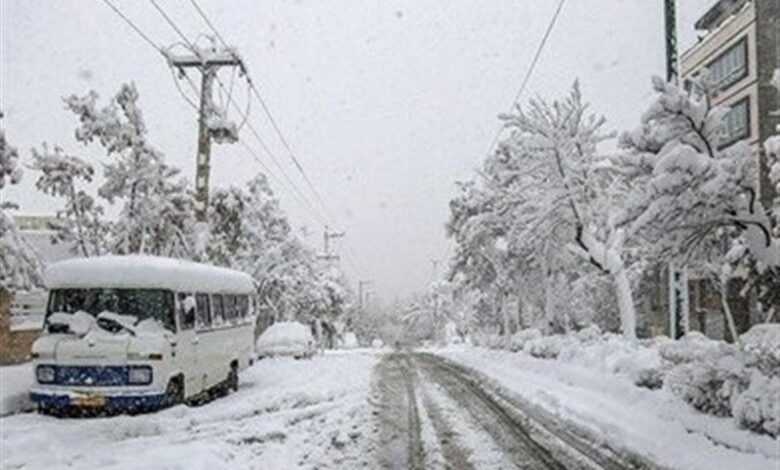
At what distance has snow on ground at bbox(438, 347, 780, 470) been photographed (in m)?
10.6

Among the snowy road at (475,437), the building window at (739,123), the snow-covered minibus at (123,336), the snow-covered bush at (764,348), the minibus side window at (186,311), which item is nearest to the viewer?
the snowy road at (475,437)

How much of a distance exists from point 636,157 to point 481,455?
6016 mm

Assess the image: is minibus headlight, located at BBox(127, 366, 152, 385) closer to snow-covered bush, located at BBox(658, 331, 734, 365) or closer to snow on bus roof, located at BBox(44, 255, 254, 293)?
snow on bus roof, located at BBox(44, 255, 254, 293)

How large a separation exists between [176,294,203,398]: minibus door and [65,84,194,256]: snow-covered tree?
947cm

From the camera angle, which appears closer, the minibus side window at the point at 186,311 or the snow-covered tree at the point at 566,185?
the minibus side window at the point at 186,311

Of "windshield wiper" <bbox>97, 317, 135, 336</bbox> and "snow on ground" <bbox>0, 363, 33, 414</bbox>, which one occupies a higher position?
"windshield wiper" <bbox>97, 317, 135, 336</bbox>

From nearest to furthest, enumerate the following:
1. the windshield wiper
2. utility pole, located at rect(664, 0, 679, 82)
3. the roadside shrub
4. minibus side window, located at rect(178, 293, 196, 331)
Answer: the roadside shrub
the windshield wiper
minibus side window, located at rect(178, 293, 196, 331)
utility pole, located at rect(664, 0, 679, 82)

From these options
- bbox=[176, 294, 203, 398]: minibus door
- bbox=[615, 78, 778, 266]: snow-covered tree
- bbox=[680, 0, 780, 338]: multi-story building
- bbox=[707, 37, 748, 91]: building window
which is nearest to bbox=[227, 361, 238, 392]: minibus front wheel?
bbox=[176, 294, 203, 398]: minibus door

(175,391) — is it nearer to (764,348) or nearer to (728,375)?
(728,375)

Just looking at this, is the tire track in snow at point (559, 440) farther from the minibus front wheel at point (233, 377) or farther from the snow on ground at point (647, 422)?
the minibus front wheel at point (233, 377)

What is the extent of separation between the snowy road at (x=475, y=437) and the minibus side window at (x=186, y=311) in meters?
4.03

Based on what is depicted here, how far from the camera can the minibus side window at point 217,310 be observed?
19.9 m

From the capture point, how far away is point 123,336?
51.5ft

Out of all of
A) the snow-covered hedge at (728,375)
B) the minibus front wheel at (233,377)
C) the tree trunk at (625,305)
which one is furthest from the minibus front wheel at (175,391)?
the tree trunk at (625,305)
